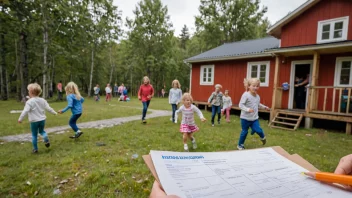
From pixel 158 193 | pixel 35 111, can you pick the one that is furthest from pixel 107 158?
pixel 158 193

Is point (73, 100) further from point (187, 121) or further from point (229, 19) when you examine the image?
point (229, 19)

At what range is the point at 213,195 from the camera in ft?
2.55

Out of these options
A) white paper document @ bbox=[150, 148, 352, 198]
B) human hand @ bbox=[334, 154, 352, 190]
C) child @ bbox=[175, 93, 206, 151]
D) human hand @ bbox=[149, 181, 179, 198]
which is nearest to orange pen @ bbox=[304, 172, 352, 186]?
white paper document @ bbox=[150, 148, 352, 198]

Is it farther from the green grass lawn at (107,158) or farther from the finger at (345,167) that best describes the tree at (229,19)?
the finger at (345,167)

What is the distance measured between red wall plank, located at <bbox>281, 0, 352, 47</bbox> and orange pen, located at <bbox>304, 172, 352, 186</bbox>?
1109 centimetres

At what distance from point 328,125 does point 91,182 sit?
422 inches

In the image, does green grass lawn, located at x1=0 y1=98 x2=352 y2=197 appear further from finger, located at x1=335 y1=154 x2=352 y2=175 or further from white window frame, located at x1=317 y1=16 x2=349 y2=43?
white window frame, located at x1=317 y1=16 x2=349 y2=43

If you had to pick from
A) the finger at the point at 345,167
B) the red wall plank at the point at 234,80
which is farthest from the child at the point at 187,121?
the red wall plank at the point at 234,80

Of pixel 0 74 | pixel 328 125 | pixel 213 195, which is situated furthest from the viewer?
pixel 0 74

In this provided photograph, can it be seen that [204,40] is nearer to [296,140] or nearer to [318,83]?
[318,83]

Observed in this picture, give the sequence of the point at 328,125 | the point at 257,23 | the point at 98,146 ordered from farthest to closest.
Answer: the point at 257,23
the point at 328,125
the point at 98,146

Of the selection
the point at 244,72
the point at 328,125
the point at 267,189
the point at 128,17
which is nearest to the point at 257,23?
the point at 128,17

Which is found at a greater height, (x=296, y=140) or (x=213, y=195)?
(x=213, y=195)

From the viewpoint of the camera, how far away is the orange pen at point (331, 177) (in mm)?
812
